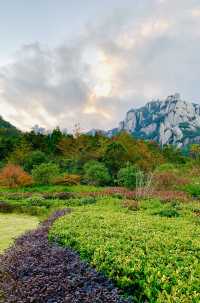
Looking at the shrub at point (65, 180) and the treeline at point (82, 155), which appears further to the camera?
the treeline at point (82, 155)

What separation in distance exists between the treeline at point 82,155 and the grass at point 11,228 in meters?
16.7

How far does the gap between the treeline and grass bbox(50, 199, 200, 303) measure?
75.5ft

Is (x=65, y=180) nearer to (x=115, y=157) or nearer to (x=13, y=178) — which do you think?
(x=13, y=178)

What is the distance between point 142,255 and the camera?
655 cm

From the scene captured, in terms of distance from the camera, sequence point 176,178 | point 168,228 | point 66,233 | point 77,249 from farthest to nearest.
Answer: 1. point 176,178
2. point 168,228
3. point 66,233
4. point 77,249

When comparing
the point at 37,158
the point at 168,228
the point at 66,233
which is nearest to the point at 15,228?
the point at 66,233

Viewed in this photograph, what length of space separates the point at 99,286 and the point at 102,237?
2806 millimetres

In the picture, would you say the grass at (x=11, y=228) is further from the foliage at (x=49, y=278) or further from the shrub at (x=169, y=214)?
the shrub at (x=169, y=214)

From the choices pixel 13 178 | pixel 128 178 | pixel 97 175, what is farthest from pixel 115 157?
pixel 13 178

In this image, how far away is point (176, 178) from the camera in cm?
2803

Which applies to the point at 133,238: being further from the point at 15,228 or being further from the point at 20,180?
the point at 20,180

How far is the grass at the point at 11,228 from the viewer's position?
10789mm

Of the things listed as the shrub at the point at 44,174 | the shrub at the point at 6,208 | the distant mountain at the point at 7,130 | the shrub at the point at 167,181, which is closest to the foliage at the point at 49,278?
the shrub at the point at 6,208

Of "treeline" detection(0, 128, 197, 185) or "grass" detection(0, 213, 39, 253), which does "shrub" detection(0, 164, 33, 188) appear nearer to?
"treeline" detection(0, 128, 197, 185)
